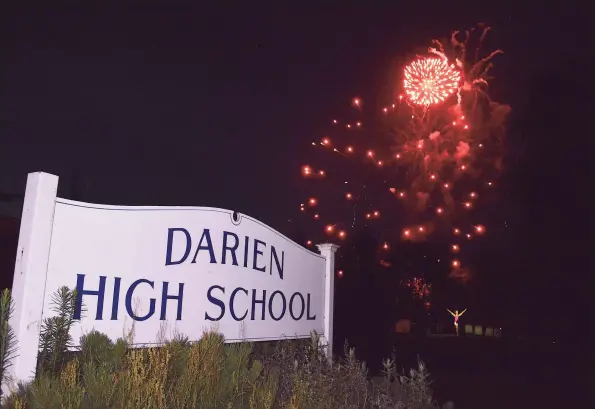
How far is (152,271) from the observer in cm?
372

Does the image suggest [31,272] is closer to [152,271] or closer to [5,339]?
[5,339]

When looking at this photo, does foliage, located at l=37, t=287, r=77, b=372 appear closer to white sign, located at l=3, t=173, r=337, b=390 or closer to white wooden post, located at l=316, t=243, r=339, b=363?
white sign, located at l=3, t=173, r=337, b=390

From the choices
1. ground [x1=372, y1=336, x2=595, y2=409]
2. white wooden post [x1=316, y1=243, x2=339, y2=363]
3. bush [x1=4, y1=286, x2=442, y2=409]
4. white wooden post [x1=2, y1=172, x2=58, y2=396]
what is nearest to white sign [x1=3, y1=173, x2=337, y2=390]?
white wooden post [x1=2, y1=172, x2=58, y2=396]

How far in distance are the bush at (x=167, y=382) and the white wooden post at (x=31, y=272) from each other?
10 centimetres

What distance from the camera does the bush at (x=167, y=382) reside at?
2.69 meters

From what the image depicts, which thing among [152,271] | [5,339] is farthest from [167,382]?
[5,339]

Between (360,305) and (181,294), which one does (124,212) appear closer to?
(181,294)

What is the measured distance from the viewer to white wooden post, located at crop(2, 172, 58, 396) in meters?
2.98

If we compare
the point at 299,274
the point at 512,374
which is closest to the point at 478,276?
the point at 512,374

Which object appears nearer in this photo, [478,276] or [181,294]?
[181,294]

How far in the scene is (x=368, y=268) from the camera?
37.0ft

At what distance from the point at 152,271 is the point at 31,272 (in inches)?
33.2

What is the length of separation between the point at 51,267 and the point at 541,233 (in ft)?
40.2

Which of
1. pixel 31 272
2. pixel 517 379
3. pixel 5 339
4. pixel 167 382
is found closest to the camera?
Result: pixel 5 339
